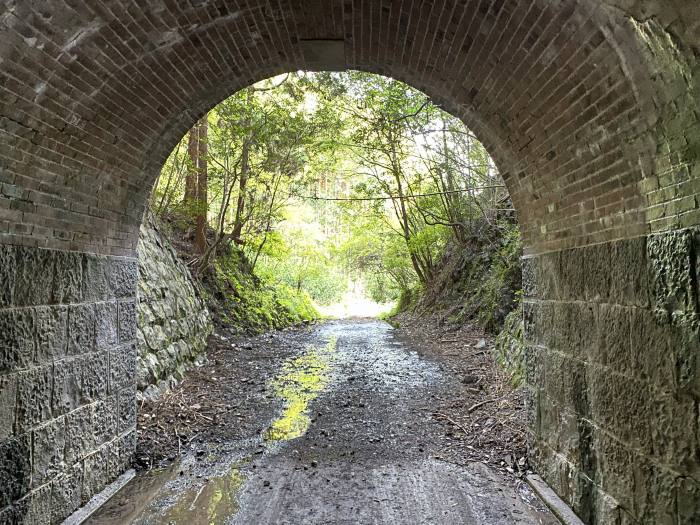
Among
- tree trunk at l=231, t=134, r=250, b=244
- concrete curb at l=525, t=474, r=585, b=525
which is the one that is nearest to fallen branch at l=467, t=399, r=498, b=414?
concrete curb at l=525, t=474, r=585, b=525

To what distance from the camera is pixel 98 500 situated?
3836 millimetres

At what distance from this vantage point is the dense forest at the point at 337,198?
394 inches

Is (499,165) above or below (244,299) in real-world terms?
above

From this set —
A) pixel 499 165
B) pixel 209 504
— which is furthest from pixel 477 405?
pixel 209 504

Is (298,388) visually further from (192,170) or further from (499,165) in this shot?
(192,170)

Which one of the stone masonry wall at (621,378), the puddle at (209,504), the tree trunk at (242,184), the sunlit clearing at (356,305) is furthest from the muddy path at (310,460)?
the sunlit clearing at (356,305)

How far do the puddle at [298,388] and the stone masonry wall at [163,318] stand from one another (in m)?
1.74

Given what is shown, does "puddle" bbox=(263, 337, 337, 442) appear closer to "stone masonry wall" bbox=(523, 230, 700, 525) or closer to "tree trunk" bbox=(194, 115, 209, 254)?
"stone masonry wall" bbox=(523, 230, 700, 525)

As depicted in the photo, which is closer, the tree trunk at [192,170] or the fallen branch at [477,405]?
the fallen branch at [477,405]

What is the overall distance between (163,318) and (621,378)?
698 centimetres

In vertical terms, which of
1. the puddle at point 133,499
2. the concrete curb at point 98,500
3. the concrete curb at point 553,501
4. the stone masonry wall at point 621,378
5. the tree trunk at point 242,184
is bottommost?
the concrete curb at point 553,501

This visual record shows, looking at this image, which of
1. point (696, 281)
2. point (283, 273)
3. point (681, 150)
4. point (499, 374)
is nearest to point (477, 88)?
point (681, 150)

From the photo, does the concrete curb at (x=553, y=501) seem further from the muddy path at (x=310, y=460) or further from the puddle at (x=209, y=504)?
the puddle at (x=209, y=504)

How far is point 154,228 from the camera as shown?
30.2ft
